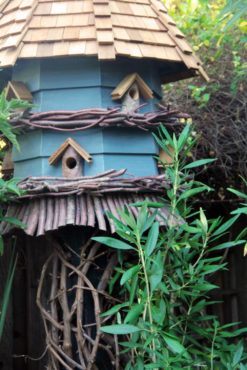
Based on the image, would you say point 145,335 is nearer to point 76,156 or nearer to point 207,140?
point 76,156

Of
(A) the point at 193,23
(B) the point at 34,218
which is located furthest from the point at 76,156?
(A) the point at 193,23

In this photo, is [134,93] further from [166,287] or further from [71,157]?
[166,287]

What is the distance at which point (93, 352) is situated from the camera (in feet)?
6.56

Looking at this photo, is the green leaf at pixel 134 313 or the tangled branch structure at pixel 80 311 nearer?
the green leaf at pixel 134 313

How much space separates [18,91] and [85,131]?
0.29 meters

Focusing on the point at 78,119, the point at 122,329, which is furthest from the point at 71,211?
the point at 122,329

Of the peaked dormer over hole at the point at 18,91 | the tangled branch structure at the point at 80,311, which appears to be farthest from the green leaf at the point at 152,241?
the peaked dormer over hole at the point at 18,91

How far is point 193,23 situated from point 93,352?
2010mm

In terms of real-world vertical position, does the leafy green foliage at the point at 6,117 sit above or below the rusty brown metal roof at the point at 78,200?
above

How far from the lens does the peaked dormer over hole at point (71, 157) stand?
83.7 inches

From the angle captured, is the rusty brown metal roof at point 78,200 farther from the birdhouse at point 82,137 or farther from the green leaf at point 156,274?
the green leaf at point 156,274

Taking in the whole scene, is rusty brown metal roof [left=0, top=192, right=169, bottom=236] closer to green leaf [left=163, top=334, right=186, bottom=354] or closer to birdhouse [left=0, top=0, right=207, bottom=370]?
birdhouse [left=0, top=0, right=207, bottom=370]

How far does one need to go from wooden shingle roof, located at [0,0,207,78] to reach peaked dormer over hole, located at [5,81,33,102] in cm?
12

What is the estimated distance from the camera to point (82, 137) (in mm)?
2168
